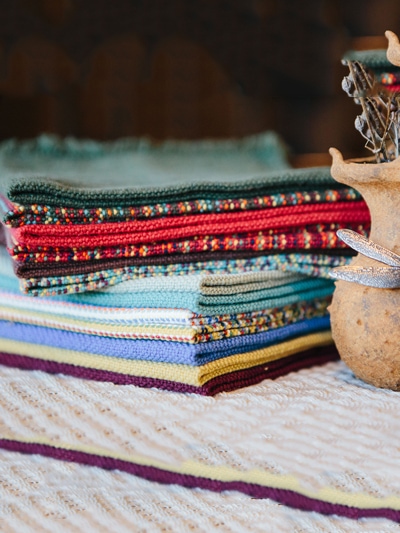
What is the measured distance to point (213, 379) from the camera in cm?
55

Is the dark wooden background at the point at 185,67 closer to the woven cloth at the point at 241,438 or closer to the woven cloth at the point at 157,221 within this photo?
the woven cloth at the point at 157,221

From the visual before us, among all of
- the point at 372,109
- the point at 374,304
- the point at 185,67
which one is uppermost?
the point at 185,67

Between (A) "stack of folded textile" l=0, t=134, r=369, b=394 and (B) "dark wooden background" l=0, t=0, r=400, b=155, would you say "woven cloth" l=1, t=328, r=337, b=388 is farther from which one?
(B) "dark wooden background" l=0, t=0, r=400, b=155

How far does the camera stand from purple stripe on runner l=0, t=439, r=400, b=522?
45 centimetres

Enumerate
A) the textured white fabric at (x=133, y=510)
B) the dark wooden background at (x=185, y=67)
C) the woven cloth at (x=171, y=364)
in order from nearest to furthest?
the textured white fabric at (x=133, y=510) < the woven cloth at (x=171, y=364) < the dark wooden background at (x=185, y=67)

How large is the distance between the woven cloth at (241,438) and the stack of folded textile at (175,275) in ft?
0.10

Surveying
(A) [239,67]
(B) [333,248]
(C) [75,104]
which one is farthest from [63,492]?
(A) [239,67]

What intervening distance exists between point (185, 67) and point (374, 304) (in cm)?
109

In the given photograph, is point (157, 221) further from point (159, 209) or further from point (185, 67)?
point (185, 67)

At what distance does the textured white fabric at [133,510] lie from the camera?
45cm

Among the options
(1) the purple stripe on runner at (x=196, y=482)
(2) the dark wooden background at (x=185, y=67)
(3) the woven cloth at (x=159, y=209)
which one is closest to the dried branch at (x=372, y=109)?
(3) the woven cloth at (x=159, y=209)

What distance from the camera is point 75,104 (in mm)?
1422

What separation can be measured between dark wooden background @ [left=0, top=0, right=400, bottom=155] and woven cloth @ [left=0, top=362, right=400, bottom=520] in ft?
2.97

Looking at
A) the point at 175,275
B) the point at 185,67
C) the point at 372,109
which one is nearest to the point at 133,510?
the point at 175,275
